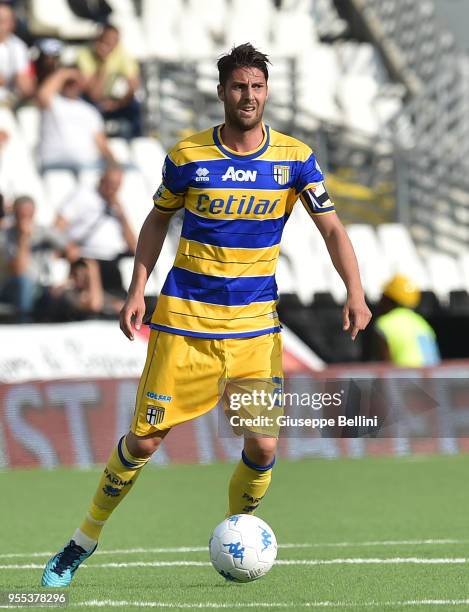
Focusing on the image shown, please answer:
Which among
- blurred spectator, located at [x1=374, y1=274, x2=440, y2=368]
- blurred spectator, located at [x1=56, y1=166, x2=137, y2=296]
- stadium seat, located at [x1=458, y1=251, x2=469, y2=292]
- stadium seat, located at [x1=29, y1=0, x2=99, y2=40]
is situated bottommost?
stadium seat, located at [x1=458, y1=251, x2=469, y2=292]

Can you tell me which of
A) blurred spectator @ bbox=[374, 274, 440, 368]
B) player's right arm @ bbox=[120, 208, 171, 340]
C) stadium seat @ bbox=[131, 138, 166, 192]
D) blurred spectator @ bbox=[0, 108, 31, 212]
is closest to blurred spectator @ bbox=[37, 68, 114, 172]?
blurred spectator @ bbox=[0, 108, 31, 212]

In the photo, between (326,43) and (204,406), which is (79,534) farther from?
(326,43)

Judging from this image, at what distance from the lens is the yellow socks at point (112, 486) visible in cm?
592

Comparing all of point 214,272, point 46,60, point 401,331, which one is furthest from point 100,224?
point 214,272

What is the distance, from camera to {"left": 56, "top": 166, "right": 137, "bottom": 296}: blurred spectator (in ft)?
49.0

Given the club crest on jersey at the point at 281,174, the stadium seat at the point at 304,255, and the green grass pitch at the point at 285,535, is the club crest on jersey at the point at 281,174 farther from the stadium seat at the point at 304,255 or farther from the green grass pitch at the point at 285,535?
the stadium seat at the point at 304,255

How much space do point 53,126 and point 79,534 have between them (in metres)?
10.5

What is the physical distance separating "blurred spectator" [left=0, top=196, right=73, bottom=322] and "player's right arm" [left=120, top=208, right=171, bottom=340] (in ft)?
25.6

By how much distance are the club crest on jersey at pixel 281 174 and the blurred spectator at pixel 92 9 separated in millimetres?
13554

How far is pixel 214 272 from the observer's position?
5910mm

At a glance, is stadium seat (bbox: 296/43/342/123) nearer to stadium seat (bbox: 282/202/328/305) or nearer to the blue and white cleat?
stadium seat (bbox: 282/202/328/305)

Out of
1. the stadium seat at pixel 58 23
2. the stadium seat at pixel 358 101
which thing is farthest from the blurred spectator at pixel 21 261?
the stadium seat at pixel 358 101

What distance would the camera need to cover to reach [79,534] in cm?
594

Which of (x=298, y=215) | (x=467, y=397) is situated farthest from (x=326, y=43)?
(x=467, y=397)
